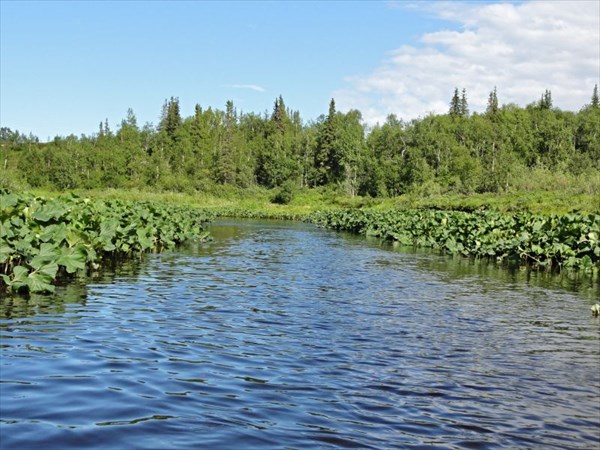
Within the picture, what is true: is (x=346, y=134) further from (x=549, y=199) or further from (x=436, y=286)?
(x=436, y=286)

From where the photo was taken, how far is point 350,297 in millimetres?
13203

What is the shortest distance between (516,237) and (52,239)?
54.9 feet

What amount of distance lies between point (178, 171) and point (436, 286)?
351 ft

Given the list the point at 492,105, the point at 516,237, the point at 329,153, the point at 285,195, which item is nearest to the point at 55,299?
the point at 516,237

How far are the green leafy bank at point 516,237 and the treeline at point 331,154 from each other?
197ft

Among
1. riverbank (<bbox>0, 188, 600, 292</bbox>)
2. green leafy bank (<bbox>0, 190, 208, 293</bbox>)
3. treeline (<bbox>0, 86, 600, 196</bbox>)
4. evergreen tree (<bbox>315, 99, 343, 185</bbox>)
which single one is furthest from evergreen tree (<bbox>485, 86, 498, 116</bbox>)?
green leafy bank (<bbox>0, 190, 208, 293</bbox>)

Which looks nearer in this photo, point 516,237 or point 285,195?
point 516,237

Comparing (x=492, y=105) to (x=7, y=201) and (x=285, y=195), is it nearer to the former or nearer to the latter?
(x=285, y=195)

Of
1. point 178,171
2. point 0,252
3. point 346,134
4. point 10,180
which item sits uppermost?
point 346,134

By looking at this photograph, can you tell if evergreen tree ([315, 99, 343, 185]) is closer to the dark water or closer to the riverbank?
the riverbank

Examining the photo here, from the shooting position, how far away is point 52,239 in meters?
11.9

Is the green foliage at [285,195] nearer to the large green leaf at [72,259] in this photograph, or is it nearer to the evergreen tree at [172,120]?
the evergreen tree at [172,120]

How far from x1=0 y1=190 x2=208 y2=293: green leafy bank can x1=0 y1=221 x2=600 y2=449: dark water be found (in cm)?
64

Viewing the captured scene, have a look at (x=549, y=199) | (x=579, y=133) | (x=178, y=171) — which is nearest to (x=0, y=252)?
(x=549, y=199)
